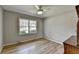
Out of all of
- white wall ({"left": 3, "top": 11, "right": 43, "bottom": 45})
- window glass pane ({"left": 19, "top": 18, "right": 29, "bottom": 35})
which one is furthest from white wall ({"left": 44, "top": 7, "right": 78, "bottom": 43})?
window glass pane ({"left": 19, "top": 18, "right": 29, "bottom": 35})

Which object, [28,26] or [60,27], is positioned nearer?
[28,26]

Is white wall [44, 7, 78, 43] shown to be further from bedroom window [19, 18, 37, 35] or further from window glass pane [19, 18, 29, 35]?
window glass pane [19, 18, 29, 35]

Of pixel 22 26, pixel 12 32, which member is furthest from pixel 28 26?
pixel 12 32

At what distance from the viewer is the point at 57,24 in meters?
2.29

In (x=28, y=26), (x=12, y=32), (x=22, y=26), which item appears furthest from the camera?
(x=12, y=32)

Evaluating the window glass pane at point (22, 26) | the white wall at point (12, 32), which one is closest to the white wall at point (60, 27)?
the white wall at point (12, 32)

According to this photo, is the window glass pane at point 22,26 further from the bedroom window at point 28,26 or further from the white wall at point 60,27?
the white wall at point 60,27

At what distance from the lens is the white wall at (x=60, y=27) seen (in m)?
2.16

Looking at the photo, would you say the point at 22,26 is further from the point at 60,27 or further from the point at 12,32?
the point at 60,27

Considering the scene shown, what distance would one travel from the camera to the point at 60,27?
2266 mm
